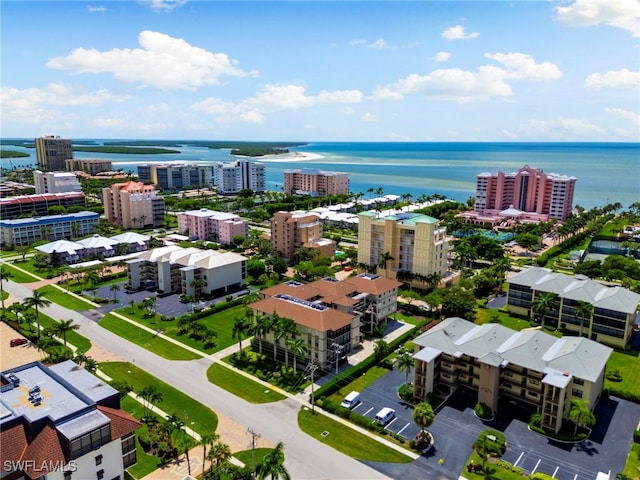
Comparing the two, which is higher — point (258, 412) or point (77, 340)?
point (77, 340)

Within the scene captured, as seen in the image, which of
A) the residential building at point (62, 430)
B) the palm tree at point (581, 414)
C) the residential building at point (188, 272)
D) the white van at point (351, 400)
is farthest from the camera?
the residential building at point (188, 272)

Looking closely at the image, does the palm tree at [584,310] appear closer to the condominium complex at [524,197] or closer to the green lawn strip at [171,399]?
the green lawn strip at [171,399]

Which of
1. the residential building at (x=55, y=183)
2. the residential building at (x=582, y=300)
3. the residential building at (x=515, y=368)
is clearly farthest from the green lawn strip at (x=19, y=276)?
the residential building at (x=582, y=300)

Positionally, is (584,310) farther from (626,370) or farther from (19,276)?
(19,276)

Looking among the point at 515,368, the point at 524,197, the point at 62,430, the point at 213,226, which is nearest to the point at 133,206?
the point at 213,226

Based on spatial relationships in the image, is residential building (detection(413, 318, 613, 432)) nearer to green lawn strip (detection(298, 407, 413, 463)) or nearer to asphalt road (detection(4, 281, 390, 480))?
green lawn strip (detection(298, 407, 413, 463))

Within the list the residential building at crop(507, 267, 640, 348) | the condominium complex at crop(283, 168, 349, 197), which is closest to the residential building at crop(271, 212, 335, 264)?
the residential building at crop(507, 267, 640, 348)
